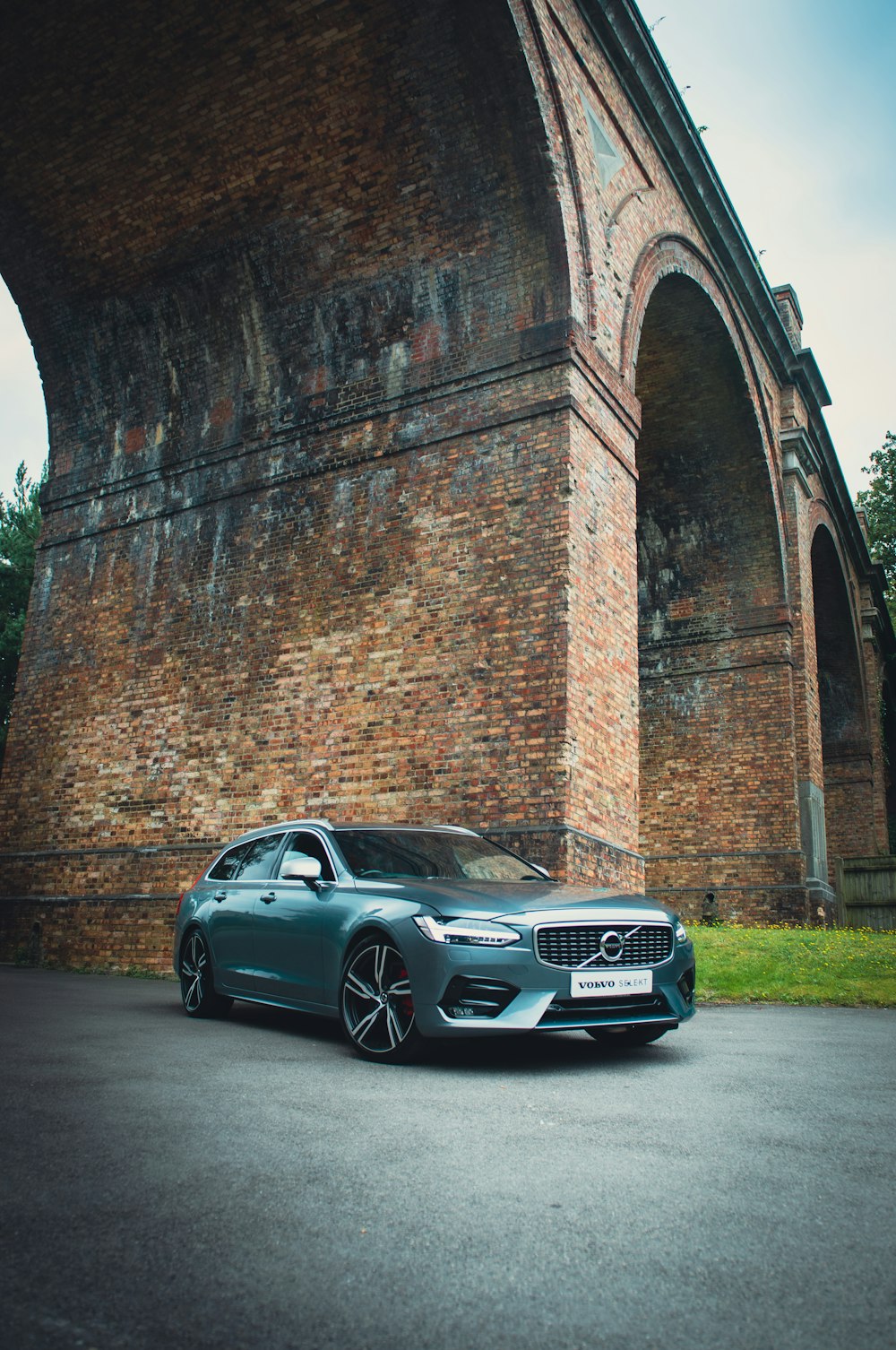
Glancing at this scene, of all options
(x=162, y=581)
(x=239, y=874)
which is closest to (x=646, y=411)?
(x=162, y=581)

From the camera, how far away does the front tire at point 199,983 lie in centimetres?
700

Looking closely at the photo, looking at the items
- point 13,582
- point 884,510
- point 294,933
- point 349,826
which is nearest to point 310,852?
point 349,826

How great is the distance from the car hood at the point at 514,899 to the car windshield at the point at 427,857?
0.31 metres

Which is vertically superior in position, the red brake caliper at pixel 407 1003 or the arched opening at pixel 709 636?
the arched opening at pixel 709 636

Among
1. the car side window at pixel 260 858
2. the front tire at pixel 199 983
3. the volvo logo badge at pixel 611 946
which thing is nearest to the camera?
the volvo logo badge at pixel 611 946

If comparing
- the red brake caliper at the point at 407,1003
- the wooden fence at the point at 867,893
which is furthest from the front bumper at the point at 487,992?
the wooden fence at the point at 867,893

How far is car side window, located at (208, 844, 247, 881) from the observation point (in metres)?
7.27

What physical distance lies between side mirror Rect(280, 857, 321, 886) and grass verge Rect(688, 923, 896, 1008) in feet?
13.0

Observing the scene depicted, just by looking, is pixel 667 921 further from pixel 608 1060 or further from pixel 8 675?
pixel 8 675

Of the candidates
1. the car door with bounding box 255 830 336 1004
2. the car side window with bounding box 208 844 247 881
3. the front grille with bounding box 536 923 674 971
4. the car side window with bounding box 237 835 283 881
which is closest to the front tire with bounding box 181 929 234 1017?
the car side window with bounding box 208 844 247 881

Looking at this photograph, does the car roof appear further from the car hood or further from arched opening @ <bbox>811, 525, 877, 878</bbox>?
arched opening @ <bbox>811, 525, 877, 878</bbox>

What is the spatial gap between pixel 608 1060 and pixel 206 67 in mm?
11069

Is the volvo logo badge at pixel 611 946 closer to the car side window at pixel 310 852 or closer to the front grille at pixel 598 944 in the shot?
the front grille at pixel 598 944

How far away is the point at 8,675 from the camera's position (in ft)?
84.2
